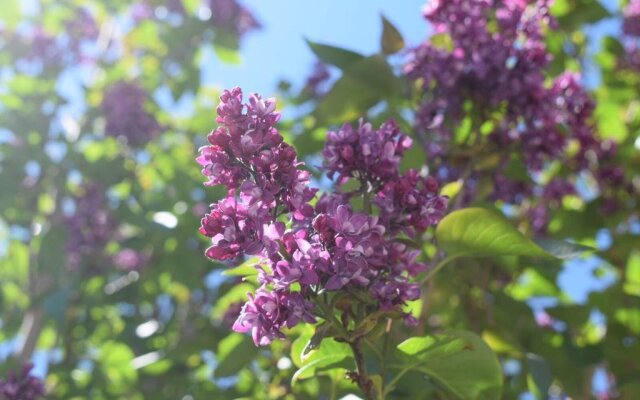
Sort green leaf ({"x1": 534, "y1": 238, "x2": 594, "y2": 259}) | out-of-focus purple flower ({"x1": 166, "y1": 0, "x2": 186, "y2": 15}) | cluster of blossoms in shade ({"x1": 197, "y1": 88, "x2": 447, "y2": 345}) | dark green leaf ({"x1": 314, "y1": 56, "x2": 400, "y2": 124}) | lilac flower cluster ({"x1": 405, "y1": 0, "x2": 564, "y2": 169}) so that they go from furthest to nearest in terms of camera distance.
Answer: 1. out-of-focus purple flower ({"x1": 166, "y1": 0, "x2": 186, "y2": 15})
2. dark green leaf ({"x1": 314, "y1": 56, "x2": 400, "y2": 124})
3. lilac flower cluster ({"x1": 405, "y1": 0, "x2": 564, "y2": 169})
4. green leaf ({"x1": 534, "y1": 238, "x2": 594, "y2": 259})
5. cluster of blossoms in shade ({"x1": 197, "y1": 88, "x2": 447, "y2": 345})

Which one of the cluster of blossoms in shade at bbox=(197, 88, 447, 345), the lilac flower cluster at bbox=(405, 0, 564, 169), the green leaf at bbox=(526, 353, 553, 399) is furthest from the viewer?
the green leaf at bbox=(526, 353, 553, 399)

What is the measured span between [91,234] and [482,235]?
3.63 meters

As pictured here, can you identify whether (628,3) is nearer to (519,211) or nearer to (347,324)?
(519,211)

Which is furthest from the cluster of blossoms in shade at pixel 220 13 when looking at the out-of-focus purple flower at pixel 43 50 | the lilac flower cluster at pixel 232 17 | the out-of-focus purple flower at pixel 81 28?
the out-of-focus purple flower at pixel 43 50

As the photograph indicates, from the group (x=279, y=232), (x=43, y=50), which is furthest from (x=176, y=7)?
(x=279, y=232)

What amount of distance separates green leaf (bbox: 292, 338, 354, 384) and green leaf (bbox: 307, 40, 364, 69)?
A: 4.36 ft

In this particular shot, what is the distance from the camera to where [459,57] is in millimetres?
2383

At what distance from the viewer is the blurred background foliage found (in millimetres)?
2783

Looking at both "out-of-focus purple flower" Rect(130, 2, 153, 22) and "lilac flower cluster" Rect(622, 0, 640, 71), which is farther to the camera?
"out-of-focus purple flower" Rect(130, 2, 153, 22)

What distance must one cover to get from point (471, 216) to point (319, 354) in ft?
1.70

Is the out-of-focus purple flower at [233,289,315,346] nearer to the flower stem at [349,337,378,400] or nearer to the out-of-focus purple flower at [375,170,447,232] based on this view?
the flower stem at [349,337,378,400]

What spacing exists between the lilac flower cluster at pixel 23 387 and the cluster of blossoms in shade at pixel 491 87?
5.16 ft

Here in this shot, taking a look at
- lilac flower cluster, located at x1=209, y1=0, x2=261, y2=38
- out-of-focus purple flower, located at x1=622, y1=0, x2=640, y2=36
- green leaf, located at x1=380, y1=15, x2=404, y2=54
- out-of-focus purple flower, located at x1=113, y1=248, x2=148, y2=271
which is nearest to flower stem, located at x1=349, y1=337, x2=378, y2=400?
green leaf, located at x1=380, y1=15, x2=404, y2=54

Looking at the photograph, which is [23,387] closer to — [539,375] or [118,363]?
[118,363]
